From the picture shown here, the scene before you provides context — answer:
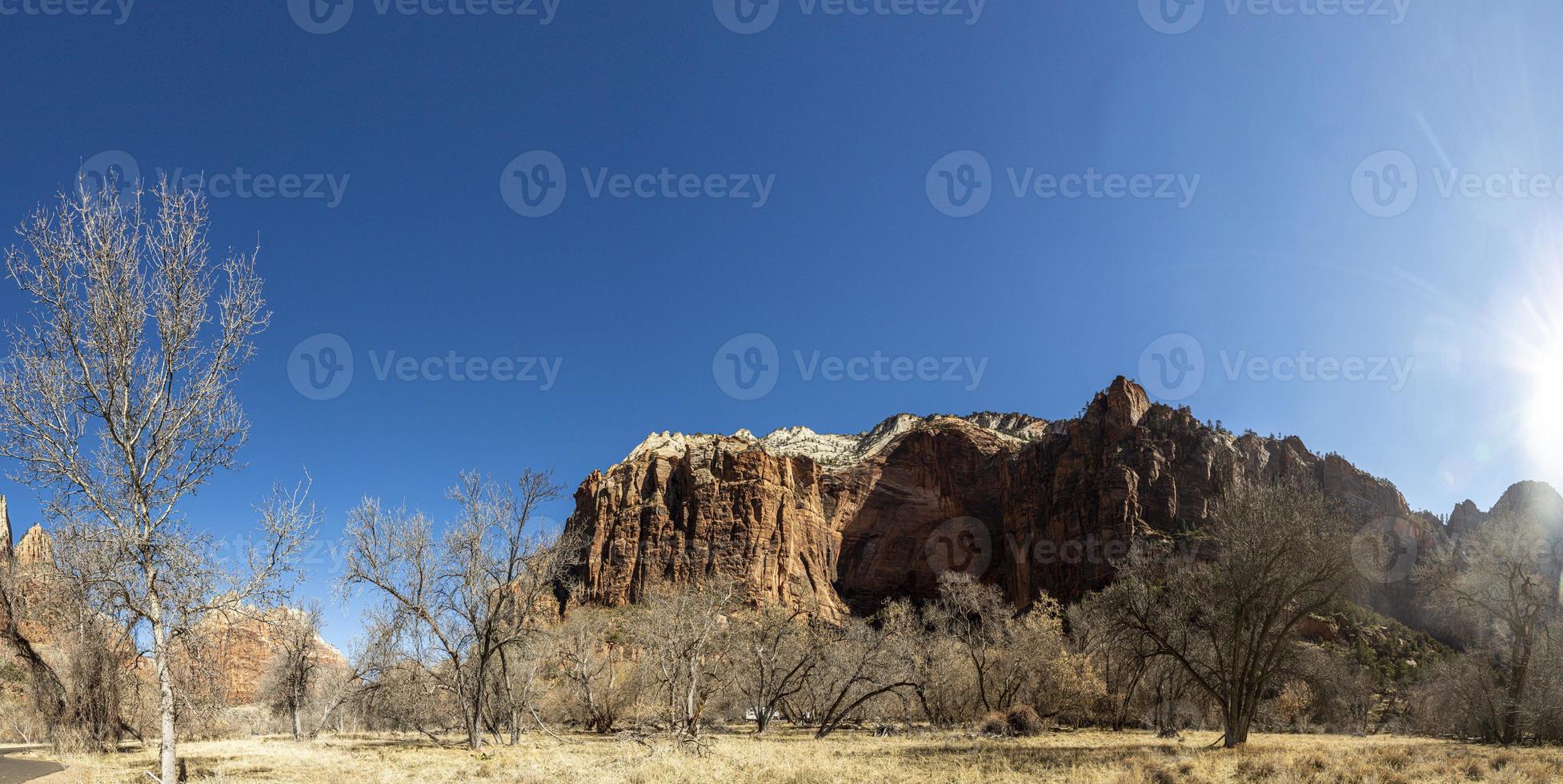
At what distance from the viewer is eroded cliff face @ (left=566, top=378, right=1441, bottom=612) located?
98.8 meters

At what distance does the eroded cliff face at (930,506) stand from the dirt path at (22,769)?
6608 centimetres

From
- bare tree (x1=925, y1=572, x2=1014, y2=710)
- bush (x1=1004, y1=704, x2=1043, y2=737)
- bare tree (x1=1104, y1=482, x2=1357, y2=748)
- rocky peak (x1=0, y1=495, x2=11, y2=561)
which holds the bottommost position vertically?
bush (x1=1004, y1=704, x2=1043, y2=737)

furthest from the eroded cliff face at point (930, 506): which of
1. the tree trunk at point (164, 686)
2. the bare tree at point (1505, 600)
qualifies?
the tree trunk at point (164, 686)

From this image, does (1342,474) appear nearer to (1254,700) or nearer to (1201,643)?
(1201,643)

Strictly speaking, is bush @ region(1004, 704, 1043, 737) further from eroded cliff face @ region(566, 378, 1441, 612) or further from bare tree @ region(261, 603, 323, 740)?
eroded cliff face @ region(566, 378, 1441, 612)

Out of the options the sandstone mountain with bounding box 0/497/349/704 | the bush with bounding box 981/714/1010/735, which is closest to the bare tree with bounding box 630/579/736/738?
the bush with bounding box 981/714/1010/735

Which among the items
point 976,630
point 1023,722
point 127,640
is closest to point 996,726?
point 1023,722

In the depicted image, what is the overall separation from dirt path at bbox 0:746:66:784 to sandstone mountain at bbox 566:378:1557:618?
67.8 m

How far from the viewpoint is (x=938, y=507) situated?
134875 mm

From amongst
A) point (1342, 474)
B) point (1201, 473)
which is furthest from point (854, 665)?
point (1342, 474)

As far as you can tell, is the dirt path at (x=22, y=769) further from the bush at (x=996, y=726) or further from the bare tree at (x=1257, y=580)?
the bare tree at (x=1257, y=580)

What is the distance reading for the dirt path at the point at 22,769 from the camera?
54.1ft

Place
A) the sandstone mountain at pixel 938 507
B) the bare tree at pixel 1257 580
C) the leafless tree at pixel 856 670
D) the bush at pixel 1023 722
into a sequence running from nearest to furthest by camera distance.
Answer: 1. the bare tree at pixel 1257 580
2. the bush at pixel 1023 722
3. the leafless tree at pixel 856 670
4. the sandstone mountain at pixel 938 507

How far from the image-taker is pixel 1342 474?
10338 cm
